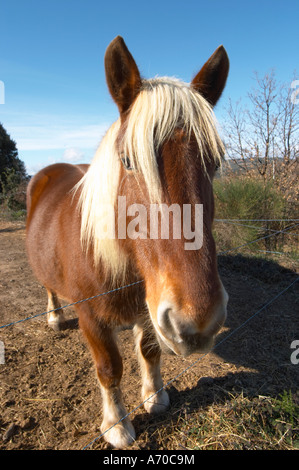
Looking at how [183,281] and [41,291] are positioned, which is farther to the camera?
[41,291]

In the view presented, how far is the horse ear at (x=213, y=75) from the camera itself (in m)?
1.65

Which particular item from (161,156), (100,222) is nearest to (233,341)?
(100,222)

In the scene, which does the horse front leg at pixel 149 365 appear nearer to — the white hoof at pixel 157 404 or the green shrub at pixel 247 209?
the white hoof at pixel 157 404

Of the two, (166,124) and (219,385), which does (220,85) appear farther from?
(219,385)

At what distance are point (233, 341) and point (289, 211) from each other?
5414mm

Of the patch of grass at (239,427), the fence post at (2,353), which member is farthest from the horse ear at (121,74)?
the fence post at (2,353)

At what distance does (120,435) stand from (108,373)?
0.40m

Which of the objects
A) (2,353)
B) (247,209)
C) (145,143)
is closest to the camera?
(145,143)

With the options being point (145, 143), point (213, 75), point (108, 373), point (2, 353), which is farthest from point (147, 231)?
point (2, 353)

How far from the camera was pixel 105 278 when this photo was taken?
1.81 meters

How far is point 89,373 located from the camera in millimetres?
2652

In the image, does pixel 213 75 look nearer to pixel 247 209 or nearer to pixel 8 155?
pixel 247 209

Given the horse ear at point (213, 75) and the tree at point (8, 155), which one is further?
the tree at point (8, 155)

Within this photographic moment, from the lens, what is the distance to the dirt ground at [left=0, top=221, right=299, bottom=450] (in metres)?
2.03
